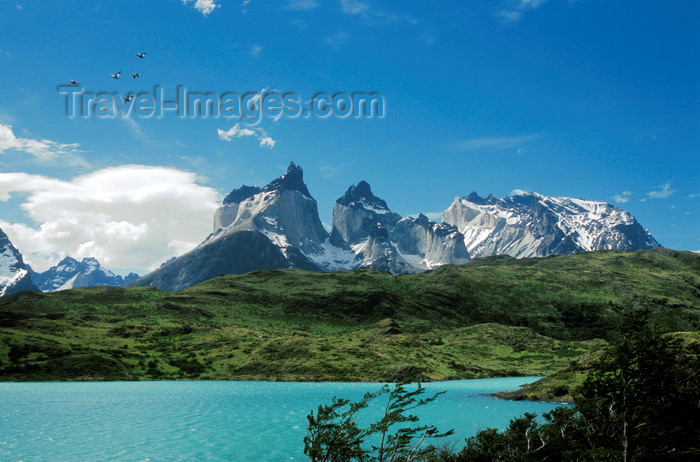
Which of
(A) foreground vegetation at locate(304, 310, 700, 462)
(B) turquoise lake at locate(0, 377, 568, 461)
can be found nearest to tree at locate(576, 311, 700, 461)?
(A) foreground vegetation at locate(304, 310, 700, 462)

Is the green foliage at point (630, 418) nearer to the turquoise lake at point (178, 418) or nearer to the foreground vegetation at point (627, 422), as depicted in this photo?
the foreground vegetation at point (627, 422)

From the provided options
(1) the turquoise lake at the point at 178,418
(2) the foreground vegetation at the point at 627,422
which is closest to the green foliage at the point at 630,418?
(2) the foreground vegetation at the point at 627,422

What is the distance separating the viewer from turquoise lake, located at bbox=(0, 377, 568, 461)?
44938mm

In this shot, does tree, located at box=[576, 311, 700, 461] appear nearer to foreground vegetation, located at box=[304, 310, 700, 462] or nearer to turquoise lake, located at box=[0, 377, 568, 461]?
foreground vegetation, located at box=[304, 310, 700, 462]

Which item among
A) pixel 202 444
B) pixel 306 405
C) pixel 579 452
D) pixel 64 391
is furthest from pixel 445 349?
pixel 579 452

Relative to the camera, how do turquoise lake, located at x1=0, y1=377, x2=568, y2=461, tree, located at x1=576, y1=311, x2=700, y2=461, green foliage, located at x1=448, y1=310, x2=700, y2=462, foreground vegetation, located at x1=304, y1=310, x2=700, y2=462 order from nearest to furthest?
foreground vegetation, located at x1=304, y1=310, x2=700, y2=462 → green foliage, located at x1=448, y1=310, x2=700, y2=462 → tree, located at x1=576, y1=311, x2=700, y2=461 → turquoise lake, located at x1=0, y1=377, x2=568, y2=461

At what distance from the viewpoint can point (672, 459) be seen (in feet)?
103

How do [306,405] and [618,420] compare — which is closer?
[618,420]

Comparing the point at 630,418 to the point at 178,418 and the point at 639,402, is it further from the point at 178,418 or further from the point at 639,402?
the point at 178,418

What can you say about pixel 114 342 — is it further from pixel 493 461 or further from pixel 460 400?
pixel 493 461

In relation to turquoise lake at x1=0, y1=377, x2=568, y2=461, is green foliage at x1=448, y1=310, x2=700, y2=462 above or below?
above

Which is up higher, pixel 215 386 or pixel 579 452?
pixel 579 452

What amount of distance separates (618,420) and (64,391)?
307 feet

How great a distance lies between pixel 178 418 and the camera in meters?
63.1
